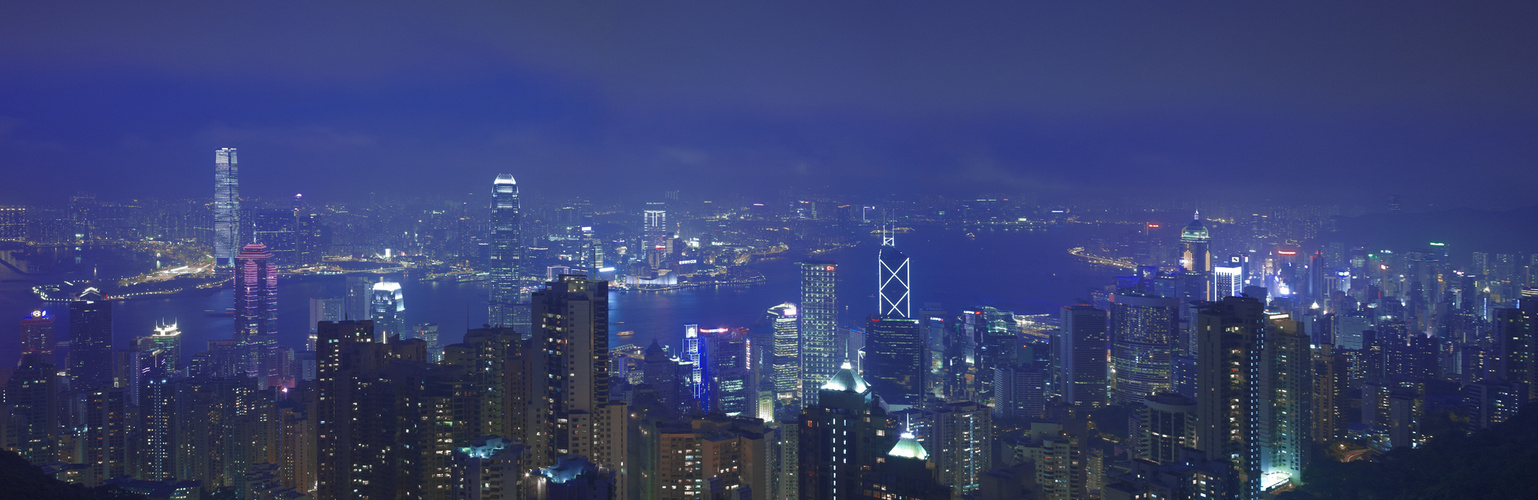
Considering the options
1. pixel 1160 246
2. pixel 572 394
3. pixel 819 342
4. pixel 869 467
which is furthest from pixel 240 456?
pixel 1160 246

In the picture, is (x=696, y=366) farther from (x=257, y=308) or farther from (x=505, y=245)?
(x=257, y=308)

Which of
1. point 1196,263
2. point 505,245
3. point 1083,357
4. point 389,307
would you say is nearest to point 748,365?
point 505,245

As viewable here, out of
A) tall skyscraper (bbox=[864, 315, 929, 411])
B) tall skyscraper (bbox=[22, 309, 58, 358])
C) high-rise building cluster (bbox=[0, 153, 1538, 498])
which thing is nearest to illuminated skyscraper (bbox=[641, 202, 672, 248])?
high-rise building cluster (bbox=[0, 153, 1538, 498])

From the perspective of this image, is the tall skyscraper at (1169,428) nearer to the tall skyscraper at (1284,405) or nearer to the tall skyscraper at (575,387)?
the tall skyscraper at (1284,405)

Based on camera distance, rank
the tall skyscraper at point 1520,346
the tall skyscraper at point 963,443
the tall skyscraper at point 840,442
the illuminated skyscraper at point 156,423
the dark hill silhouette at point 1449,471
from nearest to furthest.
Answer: the dark hill silhouette at point 1449,471 < the tall skyscraper at point 840,442 < the tall skyscraper at point 963,443 < the illuminated skyscraper at point 156,423 < the tall skyscraper at point 1520,346

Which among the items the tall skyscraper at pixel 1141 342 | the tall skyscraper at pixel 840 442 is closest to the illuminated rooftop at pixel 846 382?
the tall skyscraper at pixel 840 442

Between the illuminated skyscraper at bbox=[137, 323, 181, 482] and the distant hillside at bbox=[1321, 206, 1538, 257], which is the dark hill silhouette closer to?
the distant hillside at bbox=[1321, 206, 1538, 257]
